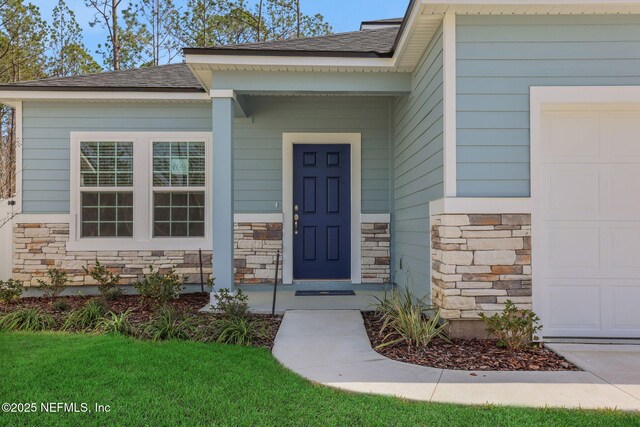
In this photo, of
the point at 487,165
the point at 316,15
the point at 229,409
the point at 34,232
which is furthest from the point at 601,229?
the point at 316,15

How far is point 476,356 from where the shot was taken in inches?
145

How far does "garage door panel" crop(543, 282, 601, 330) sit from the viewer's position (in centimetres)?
417

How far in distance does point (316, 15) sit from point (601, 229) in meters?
14.9

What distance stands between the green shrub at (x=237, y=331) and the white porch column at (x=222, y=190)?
1100 mm

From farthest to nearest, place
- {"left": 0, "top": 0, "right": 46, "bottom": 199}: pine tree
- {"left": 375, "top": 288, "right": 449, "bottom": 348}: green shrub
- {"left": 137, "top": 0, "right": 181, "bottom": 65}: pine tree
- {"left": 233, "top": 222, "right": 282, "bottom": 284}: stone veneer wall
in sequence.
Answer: {"left": 137, "top": 0, "right": 181, "bottom": 65}: pine tree < {"left": 0, "top": 0, "right": 46, "bottom": 199}: pine tree < {"left": 233, "top": 222, "right": 282, "bottom": 284}: stone veneer wall < {"left": 375, "top": 288, "right": 449, "bottom": 348}: green shrub

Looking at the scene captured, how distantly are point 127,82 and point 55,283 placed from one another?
10.0 feet

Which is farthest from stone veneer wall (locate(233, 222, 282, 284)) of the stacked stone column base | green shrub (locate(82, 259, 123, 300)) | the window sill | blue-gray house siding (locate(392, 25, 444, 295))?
the stacked stone column base

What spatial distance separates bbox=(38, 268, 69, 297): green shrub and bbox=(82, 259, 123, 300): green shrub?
1.10 feet

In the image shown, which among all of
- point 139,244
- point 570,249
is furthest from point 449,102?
point 139,244

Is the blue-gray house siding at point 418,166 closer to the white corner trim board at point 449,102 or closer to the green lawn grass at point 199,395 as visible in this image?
the white corner trim board at point 449,102

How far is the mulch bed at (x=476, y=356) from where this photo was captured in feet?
11.4

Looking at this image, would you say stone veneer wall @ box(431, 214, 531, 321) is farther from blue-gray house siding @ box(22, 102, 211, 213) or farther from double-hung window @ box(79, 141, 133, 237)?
double-hung window @ box(79, 141, 133, 237)

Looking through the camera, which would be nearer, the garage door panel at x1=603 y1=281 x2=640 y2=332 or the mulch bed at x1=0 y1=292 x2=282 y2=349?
the garage door panel at x1=603 y1=281 x2=640 y2=332

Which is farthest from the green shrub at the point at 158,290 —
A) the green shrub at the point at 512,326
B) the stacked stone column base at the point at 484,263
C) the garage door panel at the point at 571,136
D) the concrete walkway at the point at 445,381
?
the garage door panel at the point at 571,136
